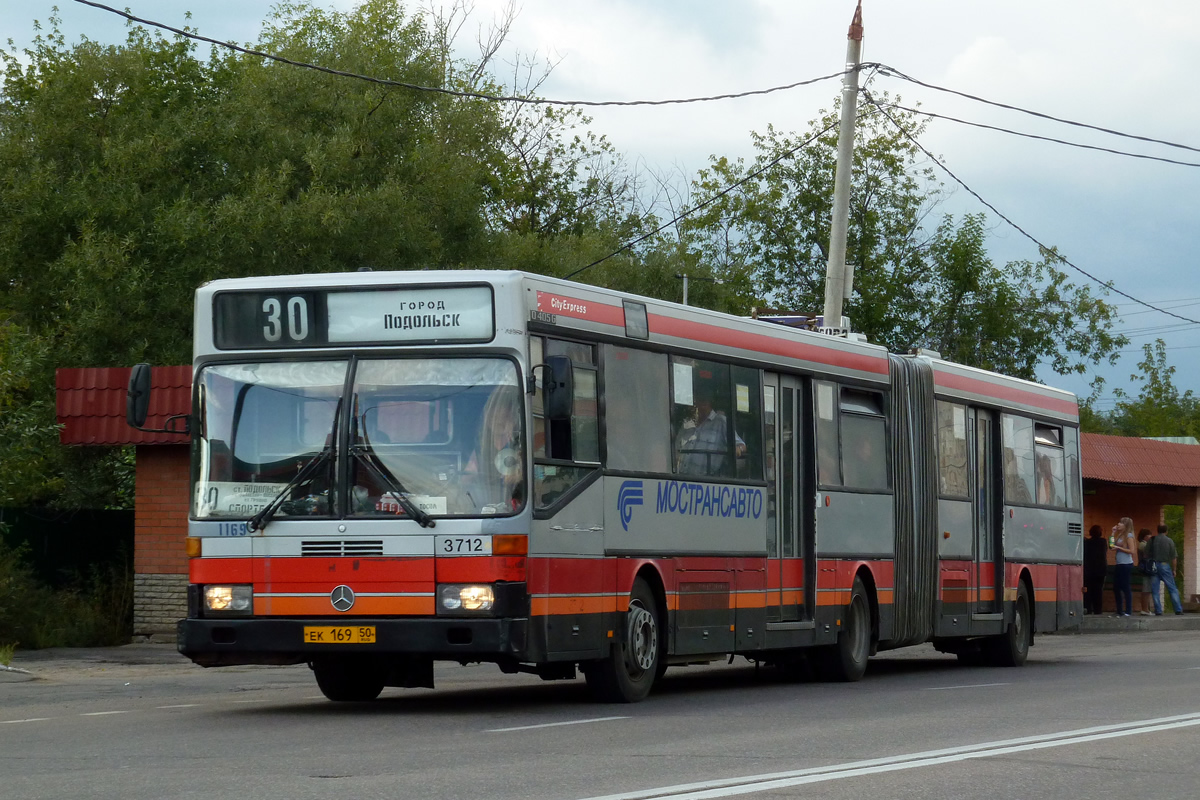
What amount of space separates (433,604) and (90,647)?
11081mm

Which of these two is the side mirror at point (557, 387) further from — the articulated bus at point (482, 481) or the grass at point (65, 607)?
the grass at point (65, 607)

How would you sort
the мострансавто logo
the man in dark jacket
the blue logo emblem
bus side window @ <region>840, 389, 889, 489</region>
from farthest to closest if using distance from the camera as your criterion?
1. the man in dark jacket
2. bus side window @ <region>840, 389, 889, 489</region>
3. the мострансавто logo
4. the blue logo emblem

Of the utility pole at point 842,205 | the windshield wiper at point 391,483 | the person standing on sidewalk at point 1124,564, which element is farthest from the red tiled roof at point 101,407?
the person standing on sidewalk at point 1124,564

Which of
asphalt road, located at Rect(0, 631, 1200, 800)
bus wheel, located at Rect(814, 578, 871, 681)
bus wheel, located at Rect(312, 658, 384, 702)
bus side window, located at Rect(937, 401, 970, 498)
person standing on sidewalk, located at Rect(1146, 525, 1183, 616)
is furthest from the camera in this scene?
person standing on sidewalk, located at Rect(1146, 525, 1183, 616)

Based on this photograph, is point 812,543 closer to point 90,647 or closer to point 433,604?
point 433,604

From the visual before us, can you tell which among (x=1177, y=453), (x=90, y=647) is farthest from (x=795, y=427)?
(x=1177, y=453)

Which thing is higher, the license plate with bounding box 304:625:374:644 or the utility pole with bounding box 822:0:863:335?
the utility pole with bounding box 822:0:863:335

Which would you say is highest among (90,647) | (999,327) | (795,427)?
(999,327)

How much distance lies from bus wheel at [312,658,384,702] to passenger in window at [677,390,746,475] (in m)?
2.82

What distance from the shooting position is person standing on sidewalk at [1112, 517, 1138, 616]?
3272cm

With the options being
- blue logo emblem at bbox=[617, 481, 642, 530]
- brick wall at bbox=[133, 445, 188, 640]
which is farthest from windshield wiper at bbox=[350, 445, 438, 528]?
brick wall at bbox=[133, 445, 188, 640]

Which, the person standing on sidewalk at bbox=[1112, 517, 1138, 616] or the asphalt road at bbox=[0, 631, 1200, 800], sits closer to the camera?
the asphalt road at bbox=[0, 631, 1200, 800]

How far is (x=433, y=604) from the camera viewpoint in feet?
39.6

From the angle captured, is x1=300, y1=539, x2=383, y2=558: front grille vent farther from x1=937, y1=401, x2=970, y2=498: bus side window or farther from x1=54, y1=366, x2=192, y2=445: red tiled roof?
x1=54, y1=366, x2=192, y2=445: red tiled roof
